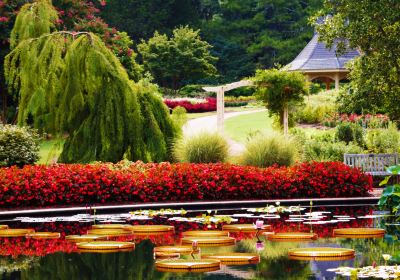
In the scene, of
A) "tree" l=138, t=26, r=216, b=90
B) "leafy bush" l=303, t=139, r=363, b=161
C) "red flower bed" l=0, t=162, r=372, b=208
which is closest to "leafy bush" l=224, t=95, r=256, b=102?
"tree" l=138, t=26, r=216, b=90

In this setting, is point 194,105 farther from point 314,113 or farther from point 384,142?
point 384,142

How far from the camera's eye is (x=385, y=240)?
43.0ft

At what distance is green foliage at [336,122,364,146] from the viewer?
2736cm

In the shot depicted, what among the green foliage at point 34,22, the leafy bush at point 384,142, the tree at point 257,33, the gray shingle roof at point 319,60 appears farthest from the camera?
the tree at point 257,33

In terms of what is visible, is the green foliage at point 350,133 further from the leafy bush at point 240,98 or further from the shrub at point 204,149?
the leafy bush at point 240,98

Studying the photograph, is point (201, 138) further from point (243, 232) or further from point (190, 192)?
point (243, 232)

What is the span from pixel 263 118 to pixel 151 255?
3105cm

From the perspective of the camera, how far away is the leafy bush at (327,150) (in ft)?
83.4

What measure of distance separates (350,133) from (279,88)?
2.93 meters

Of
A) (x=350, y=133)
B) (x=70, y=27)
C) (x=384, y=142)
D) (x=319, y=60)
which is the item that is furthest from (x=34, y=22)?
(x=319, y=60)

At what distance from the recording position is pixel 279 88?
29.2 meters

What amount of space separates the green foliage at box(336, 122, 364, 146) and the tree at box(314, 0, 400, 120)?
498 centimetres

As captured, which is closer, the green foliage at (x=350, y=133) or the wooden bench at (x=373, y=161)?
the wooden bench at (x=373, y=161)

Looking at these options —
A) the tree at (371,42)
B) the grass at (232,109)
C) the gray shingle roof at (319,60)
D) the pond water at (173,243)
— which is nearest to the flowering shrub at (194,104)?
the grass at (232,109)
